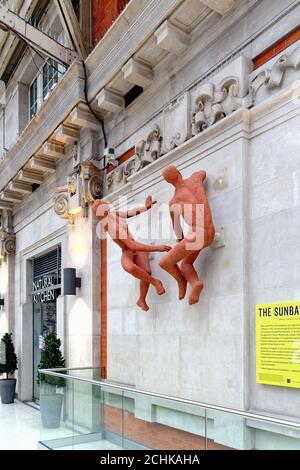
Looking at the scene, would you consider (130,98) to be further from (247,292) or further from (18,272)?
(18,272)

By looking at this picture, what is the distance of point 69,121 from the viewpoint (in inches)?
317

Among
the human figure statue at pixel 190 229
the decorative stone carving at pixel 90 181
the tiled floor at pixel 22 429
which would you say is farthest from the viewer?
the decorative stone carving at pixel 90 181

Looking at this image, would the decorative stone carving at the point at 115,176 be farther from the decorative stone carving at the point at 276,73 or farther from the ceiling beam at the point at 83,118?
the decorative stone carving at the point at 276,73

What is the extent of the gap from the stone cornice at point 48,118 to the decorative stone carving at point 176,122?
2171 mm

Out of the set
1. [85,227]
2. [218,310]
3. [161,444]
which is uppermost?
[85,227]

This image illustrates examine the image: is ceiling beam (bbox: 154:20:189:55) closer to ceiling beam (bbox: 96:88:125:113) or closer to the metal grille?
ceiling beam (bbox: 96:88:125:113)

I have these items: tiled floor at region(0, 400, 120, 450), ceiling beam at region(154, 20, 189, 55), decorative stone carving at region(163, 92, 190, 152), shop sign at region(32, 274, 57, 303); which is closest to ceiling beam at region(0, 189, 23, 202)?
shop sign at region(32, 274, 57, 303)

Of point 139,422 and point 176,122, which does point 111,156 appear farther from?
point 139,422

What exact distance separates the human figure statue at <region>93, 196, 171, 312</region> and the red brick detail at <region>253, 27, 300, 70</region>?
2063 mm

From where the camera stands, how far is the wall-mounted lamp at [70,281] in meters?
8.07

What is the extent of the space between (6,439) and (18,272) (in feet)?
17.8

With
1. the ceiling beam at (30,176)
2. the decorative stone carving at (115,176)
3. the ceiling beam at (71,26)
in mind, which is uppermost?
the ceiling beam at (71,26)

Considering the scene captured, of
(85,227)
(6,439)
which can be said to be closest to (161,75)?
(85,227)

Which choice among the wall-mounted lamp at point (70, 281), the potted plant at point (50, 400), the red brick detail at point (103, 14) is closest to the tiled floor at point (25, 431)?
the potted plant at point (50, 400)
